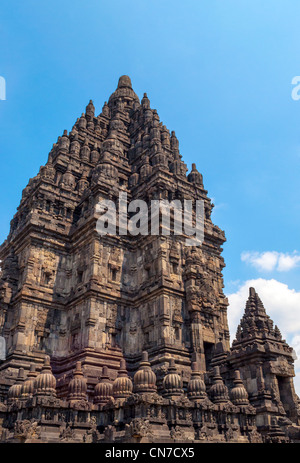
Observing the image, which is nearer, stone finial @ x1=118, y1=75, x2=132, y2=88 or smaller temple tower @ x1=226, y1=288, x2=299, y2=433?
smaller temple tower @ x1=226, y1=288, x2=299, y2=433

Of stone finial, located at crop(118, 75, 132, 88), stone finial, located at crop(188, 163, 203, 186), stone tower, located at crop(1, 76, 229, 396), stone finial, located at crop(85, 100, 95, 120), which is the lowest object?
stone tower, located at crop(1, 76, 229, 396)

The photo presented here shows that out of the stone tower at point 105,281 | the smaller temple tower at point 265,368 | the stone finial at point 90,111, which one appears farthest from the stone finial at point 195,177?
the smaller temple tower at point 265,368

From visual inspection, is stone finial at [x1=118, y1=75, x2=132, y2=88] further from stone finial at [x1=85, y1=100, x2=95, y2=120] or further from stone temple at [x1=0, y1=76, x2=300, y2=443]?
stone temple at [x1=0, y1=76, x2=300, y2=443]

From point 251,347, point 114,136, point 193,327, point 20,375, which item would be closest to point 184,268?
point 193,327

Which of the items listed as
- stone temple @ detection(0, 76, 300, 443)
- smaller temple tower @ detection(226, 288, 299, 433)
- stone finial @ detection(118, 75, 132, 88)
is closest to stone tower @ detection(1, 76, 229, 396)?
stone temple @ detection(0, 76, 300, 443)

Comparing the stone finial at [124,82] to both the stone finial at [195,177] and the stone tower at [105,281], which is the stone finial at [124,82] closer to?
the stone tower at [105,281]

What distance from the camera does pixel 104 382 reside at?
899 inches

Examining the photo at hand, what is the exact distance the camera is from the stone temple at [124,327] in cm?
1991

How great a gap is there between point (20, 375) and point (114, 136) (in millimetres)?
27543

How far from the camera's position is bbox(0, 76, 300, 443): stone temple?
19.9 m

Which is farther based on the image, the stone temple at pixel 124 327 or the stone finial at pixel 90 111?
the stone finial at pixel 90 111

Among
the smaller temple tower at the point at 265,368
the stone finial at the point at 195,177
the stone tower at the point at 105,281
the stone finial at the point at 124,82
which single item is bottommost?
the smaller temple tower at the point at 265,368

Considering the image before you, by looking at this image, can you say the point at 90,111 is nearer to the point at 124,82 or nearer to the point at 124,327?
the point at 124,82
